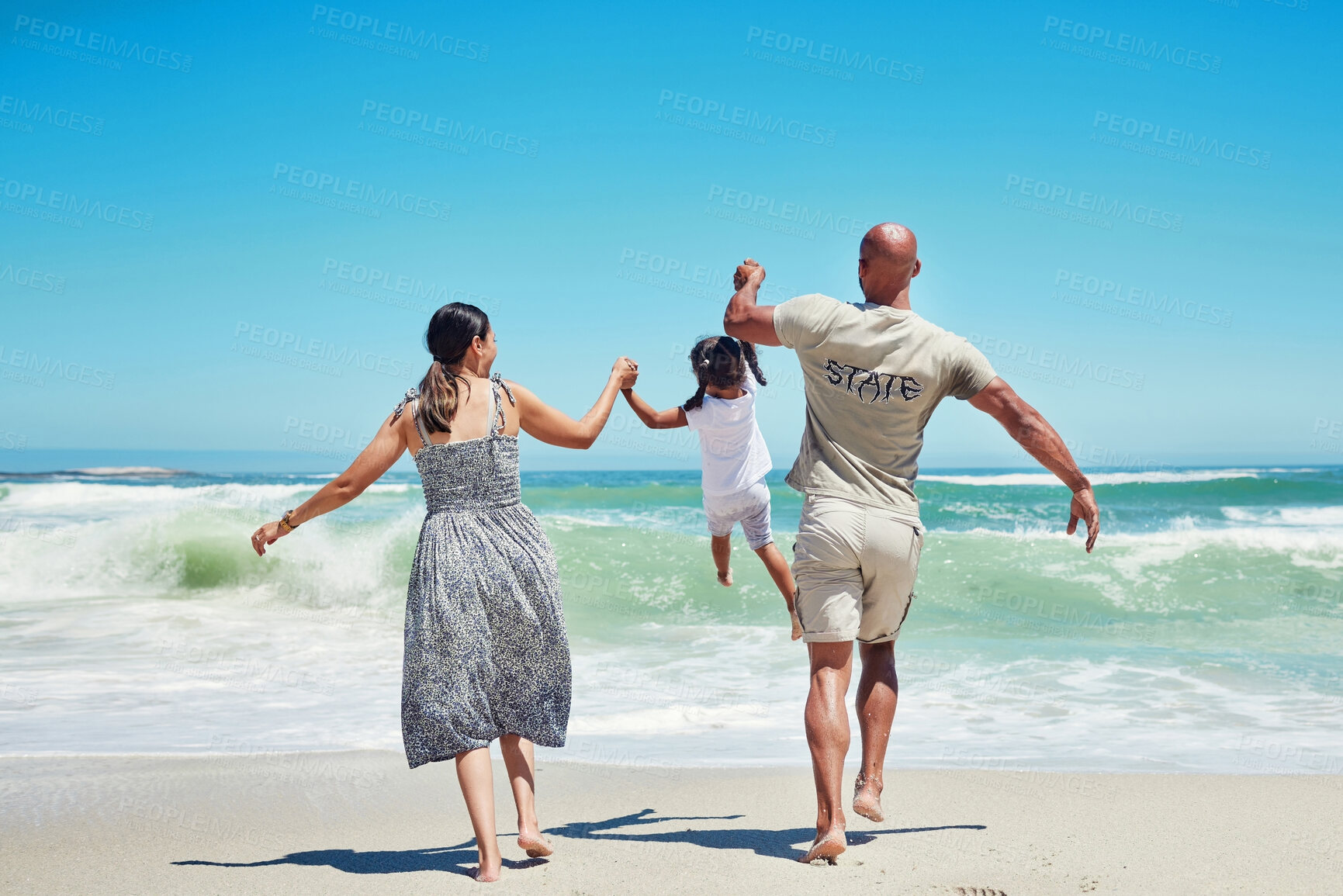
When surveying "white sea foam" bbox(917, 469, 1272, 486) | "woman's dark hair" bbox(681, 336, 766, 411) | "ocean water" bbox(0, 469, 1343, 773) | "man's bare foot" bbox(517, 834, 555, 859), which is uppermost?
"woman's dark hair" bbox(681, 336, 766, 411)

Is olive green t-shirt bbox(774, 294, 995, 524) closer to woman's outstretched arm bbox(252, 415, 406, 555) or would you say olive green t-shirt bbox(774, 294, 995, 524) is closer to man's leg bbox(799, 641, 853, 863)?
man's leg bbox(799, 641, 853, 863)

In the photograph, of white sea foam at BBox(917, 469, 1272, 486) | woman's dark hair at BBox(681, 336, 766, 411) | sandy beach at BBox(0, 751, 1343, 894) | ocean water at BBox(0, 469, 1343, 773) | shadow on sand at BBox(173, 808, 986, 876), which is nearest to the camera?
sandy beach at BBox(0, 751, 1343, 894)

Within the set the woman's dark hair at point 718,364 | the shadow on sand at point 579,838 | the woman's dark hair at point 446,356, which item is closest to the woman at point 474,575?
the woman's dark hair at point 446,356

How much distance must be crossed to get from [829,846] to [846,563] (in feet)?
2.98

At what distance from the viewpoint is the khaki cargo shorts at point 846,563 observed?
3.12m

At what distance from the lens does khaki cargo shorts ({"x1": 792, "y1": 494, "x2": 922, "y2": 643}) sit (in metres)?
3.12

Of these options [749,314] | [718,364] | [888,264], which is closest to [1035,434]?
[888,264]

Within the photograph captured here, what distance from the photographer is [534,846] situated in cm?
314

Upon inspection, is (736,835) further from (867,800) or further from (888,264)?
(888,264)

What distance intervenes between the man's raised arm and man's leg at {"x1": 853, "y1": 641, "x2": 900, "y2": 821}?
1.19 metres

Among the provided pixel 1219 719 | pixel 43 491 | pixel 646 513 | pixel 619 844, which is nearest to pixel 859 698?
pixel 619 844

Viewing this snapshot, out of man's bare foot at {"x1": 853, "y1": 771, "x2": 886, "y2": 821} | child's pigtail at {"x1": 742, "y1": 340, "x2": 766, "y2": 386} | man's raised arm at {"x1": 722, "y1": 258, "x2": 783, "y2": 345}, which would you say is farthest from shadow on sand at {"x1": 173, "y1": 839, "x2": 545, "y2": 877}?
child's pigtail at {"x1": 742, "y1": 340, "x2": 766, "y2": 386}

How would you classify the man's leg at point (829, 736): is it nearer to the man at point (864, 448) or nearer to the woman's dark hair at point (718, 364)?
the man at point (864, 448)

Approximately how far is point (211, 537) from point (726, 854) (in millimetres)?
12423
